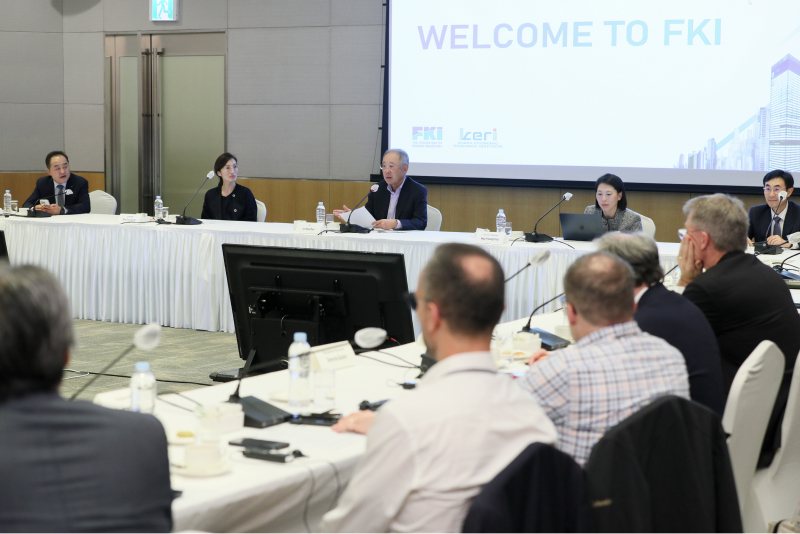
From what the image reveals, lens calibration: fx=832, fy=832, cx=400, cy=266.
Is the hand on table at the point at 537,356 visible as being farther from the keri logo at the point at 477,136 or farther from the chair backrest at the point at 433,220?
the keri logo at the point at 477,136

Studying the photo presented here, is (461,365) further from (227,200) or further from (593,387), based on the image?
(227,200)

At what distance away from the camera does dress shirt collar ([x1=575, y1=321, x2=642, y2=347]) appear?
1.74 meters

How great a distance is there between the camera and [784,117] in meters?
6.49

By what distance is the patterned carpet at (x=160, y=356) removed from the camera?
13.8 feet

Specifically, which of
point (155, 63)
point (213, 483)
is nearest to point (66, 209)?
point (155, 63)

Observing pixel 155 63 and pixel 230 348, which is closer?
pixel 230 348

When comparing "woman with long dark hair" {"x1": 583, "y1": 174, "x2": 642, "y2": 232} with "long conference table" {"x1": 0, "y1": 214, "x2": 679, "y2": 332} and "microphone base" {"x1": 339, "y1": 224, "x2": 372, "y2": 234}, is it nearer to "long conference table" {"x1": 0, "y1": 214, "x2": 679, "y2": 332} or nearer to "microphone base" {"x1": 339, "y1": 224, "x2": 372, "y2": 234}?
"long conference table" {"x1": 0, "y1": 214, "x2": 679, "y2": 332}

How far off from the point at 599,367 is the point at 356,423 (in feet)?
1.88

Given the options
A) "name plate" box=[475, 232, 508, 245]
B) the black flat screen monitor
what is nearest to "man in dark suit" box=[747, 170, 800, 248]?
"name plate" box=[475, 232, 508, 245]

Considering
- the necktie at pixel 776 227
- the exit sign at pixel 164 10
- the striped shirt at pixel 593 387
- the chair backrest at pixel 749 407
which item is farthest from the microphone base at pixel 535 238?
the exit sign at pixel 164 10

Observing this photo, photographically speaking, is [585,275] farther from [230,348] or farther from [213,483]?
[230,348]

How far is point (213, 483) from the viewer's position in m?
1.56

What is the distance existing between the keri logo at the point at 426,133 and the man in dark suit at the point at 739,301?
15.7 ft

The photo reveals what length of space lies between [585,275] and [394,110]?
5.97 metres
